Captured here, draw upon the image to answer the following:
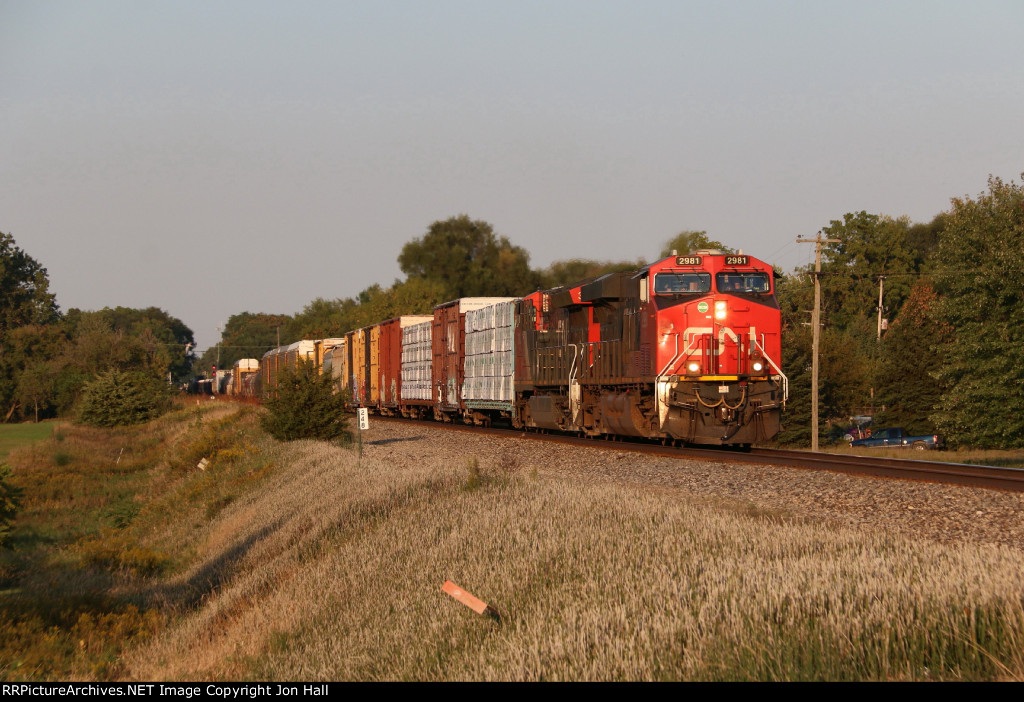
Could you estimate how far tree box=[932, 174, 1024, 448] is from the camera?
36.0 m

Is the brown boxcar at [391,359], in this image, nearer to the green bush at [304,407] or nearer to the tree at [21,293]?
the green bush at [304,407]

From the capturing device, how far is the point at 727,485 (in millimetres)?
12453

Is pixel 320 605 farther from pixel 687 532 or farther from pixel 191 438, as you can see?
pixel 191 438

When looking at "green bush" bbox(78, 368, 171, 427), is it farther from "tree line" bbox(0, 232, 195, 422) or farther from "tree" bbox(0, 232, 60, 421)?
"tree" bbox(0, 232, 60, 421)

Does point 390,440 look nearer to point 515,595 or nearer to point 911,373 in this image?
point 515,595

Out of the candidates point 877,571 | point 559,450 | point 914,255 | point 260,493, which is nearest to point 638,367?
point 559,450

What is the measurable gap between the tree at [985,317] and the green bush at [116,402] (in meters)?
42.0

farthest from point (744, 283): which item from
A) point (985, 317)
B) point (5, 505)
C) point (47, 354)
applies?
point (47, 354)

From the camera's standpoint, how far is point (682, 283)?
18.1 meters

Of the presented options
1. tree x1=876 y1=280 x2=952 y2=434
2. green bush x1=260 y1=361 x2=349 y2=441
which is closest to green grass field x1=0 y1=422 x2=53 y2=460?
green bush x1=260 y1=361 x2=349 y2=441

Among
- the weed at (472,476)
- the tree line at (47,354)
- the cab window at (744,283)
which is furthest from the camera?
the tree line at (47,354)

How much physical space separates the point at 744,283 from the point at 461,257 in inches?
2982

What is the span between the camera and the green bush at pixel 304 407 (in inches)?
990

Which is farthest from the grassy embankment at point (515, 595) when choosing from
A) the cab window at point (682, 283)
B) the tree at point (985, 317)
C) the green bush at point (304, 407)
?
the tree at point (985, 317)
